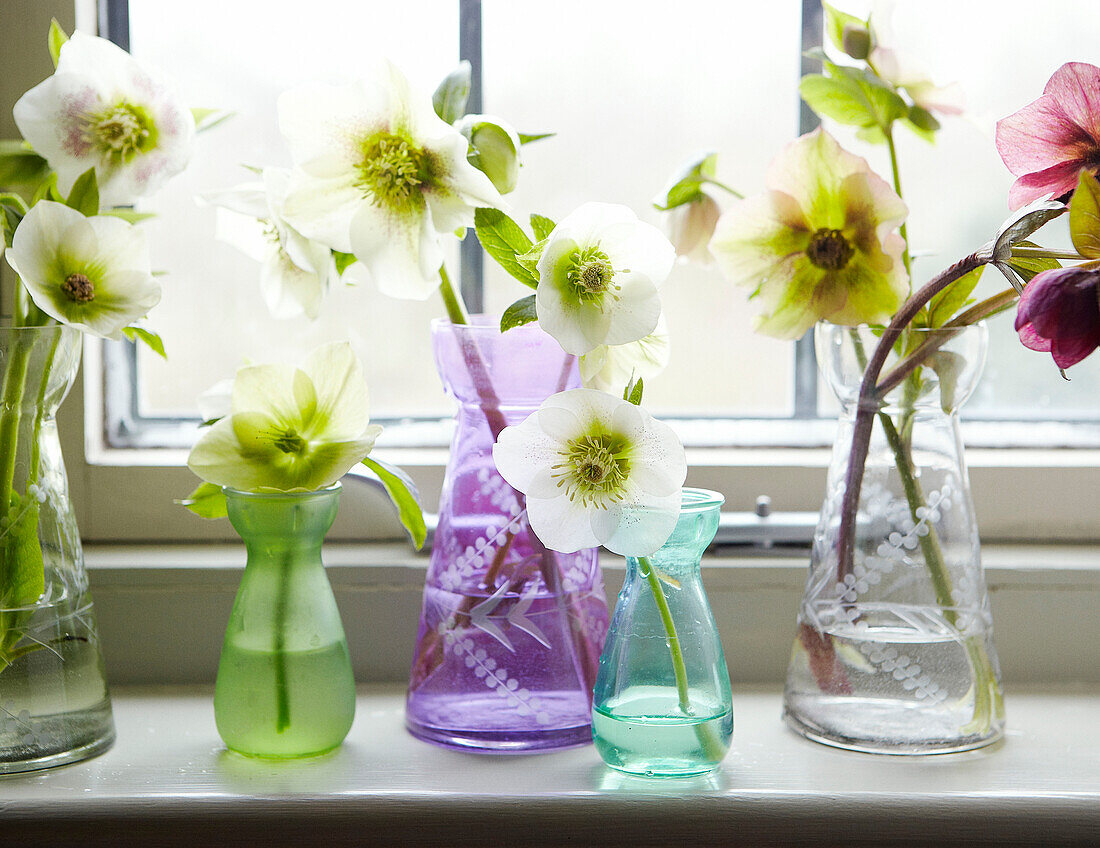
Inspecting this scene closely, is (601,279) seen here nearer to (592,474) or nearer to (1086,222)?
(592,474)

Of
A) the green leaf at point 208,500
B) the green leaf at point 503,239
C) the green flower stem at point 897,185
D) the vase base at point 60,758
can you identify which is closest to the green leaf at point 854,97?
the green flower stem at point 897,185

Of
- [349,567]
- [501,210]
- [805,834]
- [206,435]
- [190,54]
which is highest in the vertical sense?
[190,54]

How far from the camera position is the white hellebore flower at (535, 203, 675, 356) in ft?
1.64

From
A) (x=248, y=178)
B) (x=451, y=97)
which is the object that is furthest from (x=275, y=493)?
(x=248, y=178)

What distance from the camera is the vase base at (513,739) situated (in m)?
0.63

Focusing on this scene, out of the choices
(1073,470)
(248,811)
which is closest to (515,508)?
(248,811)

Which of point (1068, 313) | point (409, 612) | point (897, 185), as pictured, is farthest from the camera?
point (409, 612)

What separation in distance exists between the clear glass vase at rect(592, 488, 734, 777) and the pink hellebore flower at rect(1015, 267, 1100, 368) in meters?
0.21

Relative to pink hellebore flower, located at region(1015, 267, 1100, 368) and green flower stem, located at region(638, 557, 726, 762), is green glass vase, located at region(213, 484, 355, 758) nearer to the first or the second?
green flower stem, located at region(638, 557, 726, 762)

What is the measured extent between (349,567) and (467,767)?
7.5 inches

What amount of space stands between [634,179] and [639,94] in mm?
65

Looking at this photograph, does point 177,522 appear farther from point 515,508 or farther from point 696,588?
point 696,588

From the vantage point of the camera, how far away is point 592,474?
0.52 meters

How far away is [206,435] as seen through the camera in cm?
58
